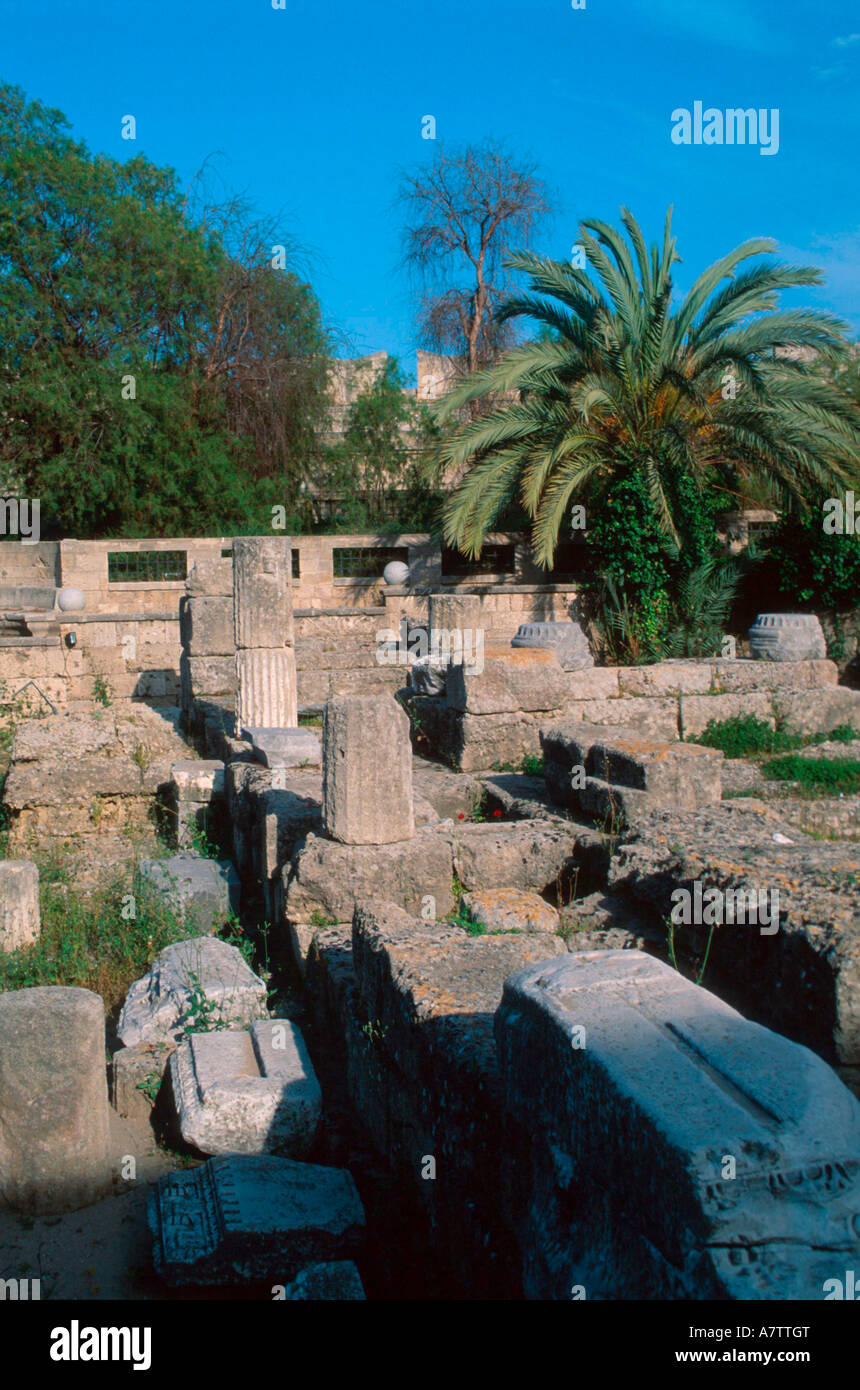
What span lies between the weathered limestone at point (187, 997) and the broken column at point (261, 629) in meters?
4.93

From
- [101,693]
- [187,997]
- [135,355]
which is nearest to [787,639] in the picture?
[101,693]

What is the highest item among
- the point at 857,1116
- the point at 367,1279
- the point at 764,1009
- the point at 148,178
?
the point at 148,178

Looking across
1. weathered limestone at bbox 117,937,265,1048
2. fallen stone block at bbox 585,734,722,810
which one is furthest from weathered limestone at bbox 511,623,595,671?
weathered limestone at bbox 117,937,265,1048

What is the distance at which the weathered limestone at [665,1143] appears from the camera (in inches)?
73.3

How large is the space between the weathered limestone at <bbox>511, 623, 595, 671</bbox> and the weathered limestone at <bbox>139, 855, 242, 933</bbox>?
5.49 m

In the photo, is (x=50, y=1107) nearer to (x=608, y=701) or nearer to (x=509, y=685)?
(x=509, y=685)

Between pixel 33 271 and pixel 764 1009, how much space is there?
19.3m

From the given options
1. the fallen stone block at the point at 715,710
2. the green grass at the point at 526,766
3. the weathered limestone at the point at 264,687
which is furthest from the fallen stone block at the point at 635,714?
the weathered limestone at the point at 264,687

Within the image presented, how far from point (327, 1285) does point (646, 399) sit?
14174 mm

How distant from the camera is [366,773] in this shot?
17.4ft

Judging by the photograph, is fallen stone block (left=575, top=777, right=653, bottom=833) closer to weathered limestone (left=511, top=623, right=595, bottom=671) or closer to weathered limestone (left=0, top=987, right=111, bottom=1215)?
weathered limestone (left=0, top=987, right=111, bottom=1215)

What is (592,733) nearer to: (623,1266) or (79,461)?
(623,1266)

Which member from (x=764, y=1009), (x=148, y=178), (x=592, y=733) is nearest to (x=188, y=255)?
(x=148, y=178)

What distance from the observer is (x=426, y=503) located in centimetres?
2139
